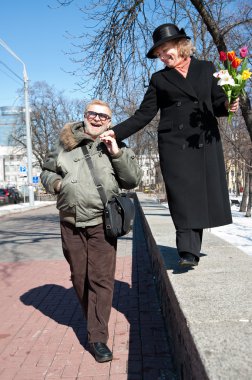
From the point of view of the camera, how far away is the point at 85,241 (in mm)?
3291

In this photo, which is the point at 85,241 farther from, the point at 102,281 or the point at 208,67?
the point at 208,67

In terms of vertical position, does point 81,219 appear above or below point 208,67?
below

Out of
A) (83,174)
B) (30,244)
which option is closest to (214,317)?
(83,174)

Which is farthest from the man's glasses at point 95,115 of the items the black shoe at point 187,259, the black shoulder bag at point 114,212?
the black shoe at point 187,259

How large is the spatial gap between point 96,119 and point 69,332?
2.08 metres

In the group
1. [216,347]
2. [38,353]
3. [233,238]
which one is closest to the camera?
[216,347]

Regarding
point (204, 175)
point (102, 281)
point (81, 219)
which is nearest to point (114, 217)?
point (81, 219)

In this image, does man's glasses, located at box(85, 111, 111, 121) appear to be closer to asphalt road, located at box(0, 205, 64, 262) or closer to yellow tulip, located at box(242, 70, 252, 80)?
yellow tulip, located at box(242, 70, 252, 80)

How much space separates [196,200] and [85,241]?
91cm

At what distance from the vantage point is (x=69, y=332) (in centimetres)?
404

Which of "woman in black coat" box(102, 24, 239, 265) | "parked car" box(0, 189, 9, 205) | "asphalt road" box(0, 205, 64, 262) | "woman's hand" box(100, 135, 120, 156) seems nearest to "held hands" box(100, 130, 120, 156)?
"woman's hand" box(100, 135, 120, 156)

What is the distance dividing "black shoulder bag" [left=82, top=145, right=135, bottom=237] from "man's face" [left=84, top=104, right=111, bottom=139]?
15 centimetres

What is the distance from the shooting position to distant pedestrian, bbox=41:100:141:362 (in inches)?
125

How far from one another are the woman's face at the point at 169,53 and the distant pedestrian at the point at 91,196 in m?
0.56
